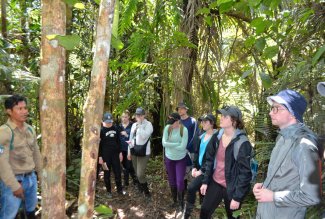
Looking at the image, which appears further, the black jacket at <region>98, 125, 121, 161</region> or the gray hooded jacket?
the black jacket at <region>98, 125, 121, 161</region>

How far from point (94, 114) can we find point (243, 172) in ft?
7.03

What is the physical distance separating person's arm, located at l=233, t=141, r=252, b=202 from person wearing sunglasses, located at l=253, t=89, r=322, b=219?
86 cm

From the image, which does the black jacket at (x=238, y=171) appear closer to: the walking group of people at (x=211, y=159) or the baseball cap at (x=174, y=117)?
the walking group of people at (x=211, y=159)

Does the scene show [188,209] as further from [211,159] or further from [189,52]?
[189,52]

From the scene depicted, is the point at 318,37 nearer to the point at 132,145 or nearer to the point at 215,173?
the point at 215,173

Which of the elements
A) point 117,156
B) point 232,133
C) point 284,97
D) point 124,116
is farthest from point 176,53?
point 284,97

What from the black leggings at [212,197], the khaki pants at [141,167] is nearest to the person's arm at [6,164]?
the black leggings at [212,197]

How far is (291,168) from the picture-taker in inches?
84.3

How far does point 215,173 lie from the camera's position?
12.3 feet

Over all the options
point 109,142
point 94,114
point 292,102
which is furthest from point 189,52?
point 94,114

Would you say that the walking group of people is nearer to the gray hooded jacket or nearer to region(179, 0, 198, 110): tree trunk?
the gray hooded jacket

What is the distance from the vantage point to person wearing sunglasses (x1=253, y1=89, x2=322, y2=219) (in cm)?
204

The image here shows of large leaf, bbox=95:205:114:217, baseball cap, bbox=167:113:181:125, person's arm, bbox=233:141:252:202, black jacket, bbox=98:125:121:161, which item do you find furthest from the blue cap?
black jacket, bbox=98:125:121:161

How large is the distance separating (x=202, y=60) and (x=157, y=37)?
4.22 feet
